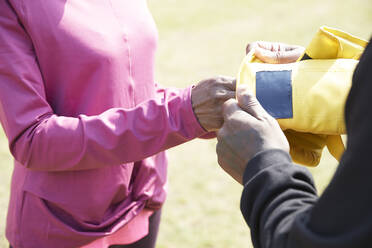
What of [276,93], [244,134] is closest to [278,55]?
[276,93]

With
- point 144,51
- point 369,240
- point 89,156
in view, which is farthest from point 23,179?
point 369,240

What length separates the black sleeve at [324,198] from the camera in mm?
878

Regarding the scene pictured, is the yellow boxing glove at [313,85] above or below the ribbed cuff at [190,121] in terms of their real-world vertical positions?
above

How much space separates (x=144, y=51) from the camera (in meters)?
1.93

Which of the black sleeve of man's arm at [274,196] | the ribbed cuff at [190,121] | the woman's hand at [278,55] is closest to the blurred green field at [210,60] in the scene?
the ribbed cuff at [190,121]

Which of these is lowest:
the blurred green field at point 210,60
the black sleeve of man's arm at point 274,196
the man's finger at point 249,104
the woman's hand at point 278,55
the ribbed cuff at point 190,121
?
the blurred green field at point 210,60

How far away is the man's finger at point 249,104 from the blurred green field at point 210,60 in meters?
2.17

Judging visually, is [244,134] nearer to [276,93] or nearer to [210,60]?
[276,93]

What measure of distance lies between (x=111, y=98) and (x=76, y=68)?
0.19 m

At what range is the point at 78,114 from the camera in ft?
5.98

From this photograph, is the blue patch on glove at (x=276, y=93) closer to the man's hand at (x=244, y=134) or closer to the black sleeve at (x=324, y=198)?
the man's hand at (x=244, y=134)

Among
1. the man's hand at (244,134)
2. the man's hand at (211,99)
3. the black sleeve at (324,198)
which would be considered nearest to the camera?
the black sleeve at (324,198)

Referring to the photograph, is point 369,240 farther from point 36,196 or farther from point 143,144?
point 36,196

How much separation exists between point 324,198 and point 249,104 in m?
0.60
